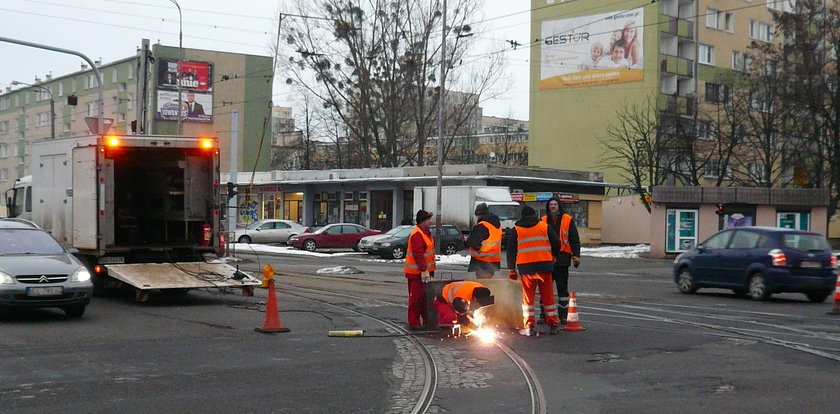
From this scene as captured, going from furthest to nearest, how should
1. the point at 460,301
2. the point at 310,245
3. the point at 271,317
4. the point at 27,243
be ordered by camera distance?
the point at 310,245 → the point at 27,243 → the point at 271,317 → the point at 460,301

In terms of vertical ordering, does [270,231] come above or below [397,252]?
above

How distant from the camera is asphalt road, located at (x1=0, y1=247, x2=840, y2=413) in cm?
819

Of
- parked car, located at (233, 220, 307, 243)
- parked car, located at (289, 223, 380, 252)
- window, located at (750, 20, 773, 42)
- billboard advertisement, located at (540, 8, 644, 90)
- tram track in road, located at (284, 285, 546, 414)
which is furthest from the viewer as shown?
window, located at (750, 20, 773, 42)

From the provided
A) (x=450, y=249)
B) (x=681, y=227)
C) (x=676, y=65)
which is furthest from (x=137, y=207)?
Result: (x=676, y=65)

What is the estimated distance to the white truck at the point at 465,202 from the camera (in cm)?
4425

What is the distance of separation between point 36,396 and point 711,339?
828 centimetres

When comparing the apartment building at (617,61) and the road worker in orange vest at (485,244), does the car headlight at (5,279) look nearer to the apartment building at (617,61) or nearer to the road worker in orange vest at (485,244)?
the road worker in orange vest at (485,244)

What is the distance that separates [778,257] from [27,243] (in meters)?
13.8

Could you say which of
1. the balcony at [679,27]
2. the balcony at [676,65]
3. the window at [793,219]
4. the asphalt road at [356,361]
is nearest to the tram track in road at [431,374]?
the asphalt road at [356,361]

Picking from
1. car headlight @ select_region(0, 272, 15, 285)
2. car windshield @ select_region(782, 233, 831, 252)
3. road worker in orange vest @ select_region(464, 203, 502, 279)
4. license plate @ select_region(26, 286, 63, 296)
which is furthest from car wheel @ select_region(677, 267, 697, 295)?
car headlight @ select_region(0, 272, 15, 285)

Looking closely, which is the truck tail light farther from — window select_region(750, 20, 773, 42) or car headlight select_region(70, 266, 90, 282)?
window select_region(750, 20, 773, 42)

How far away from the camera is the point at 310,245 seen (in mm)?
43000

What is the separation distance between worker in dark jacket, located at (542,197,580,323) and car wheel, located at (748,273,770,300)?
23.7 feet

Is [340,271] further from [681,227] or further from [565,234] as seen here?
[681,227]
